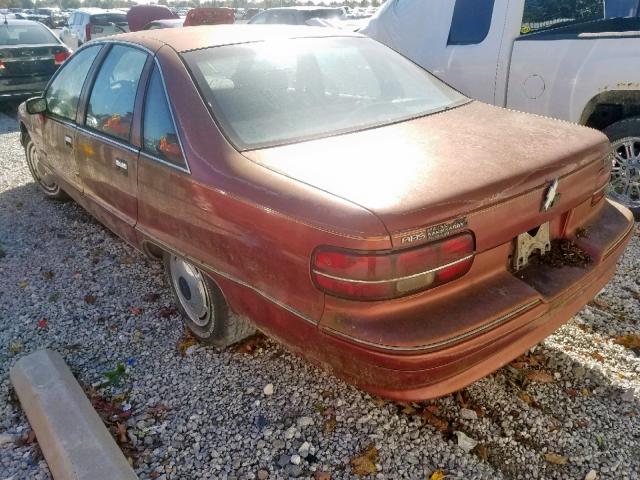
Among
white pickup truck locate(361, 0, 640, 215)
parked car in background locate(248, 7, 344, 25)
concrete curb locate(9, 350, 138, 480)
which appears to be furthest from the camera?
parked car in background locate(248, 7, 344, 25)

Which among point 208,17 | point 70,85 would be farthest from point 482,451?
point 208,17

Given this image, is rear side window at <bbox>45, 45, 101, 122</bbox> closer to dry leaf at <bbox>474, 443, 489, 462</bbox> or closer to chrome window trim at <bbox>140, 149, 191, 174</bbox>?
chrome window trim at <bbox>140, 149, 191, 174</bbox>

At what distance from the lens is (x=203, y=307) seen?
9.92 ft

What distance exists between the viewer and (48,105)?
14.6ft

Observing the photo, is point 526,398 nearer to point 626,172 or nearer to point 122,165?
point 122,165

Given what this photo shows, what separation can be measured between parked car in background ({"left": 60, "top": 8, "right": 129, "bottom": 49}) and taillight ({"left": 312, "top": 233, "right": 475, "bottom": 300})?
14083 millimetres

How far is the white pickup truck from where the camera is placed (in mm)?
4176

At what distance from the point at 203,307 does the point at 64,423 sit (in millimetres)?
871

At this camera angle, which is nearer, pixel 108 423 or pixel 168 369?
pixel 108 423

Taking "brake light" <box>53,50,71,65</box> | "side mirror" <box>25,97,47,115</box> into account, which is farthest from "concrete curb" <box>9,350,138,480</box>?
"brake light" <box>53,50,71,65</box>

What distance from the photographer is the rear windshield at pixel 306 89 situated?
2.63m

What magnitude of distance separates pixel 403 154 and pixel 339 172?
1.07 ft

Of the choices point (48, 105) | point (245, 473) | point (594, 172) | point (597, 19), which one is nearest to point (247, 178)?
point (245, 473)

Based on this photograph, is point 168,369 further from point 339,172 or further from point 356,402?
point 339,172
